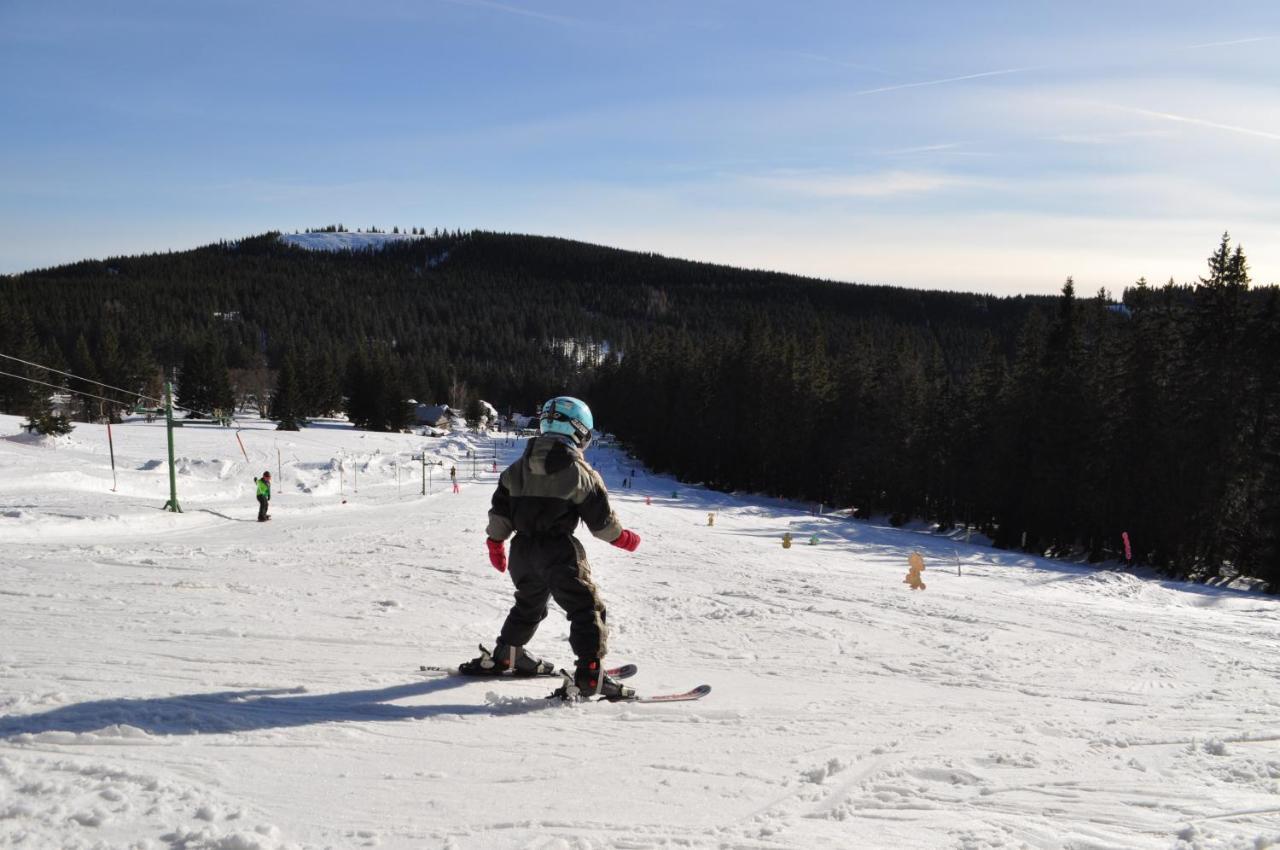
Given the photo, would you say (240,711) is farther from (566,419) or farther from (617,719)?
(566,419)

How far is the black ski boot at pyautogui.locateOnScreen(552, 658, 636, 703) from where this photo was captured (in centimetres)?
571

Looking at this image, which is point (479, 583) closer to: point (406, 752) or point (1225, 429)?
point (406, 752)

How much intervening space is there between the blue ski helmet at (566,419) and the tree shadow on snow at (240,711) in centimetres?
201

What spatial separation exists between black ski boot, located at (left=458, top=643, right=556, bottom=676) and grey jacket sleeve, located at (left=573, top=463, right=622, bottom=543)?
1314 millimetres

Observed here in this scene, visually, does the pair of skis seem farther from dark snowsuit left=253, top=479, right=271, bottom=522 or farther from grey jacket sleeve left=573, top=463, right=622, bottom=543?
dark snowsuit left=253, top=479, right=271, bottom=522

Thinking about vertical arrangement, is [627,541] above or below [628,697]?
above

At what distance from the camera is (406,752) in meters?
4.55

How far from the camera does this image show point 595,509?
583cm

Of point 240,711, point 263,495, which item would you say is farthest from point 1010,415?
point 240,711

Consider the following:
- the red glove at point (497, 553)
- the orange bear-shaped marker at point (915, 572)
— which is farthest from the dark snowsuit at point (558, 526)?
the orange bear-shaped marker at point (915, 572)

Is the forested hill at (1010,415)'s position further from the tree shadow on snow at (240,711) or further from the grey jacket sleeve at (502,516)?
the tree shadow on snow at (240,711)

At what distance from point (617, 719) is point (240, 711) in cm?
253

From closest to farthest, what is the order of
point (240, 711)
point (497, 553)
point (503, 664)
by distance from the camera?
1. point (240, 711)
2. point (497, 553)
3. point (503, 664)

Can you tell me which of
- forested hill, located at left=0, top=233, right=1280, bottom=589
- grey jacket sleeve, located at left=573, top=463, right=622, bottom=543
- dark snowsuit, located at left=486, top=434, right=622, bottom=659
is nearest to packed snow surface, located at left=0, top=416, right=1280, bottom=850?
dark snowsuit, located at left=486, top=434, right=622, bottom=659
